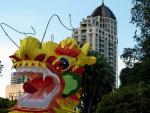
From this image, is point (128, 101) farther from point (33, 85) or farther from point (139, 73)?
point (33, 85)

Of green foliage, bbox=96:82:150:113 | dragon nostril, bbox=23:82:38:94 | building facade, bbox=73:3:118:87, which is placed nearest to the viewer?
dragon nostril, bbox=23:82:38:94

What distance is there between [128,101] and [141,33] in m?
12.5

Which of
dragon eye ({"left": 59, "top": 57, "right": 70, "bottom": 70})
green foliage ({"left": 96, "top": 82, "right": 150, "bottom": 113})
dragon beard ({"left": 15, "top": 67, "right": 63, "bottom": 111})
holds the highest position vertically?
dragon eye ({"left": 59, "top": 57, "right": 70, "bottom": 70})

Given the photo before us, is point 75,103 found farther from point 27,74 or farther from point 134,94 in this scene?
point 134,94

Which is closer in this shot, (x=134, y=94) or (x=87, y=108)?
(x=134, y=94)

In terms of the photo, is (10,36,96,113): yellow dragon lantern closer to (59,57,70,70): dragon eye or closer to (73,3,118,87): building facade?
(59,57,70,70): dragon eye

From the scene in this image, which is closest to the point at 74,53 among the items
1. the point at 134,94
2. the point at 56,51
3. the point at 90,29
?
the point at 56,51

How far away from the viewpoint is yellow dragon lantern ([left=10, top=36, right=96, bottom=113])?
18766mm

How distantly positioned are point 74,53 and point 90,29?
159 ft

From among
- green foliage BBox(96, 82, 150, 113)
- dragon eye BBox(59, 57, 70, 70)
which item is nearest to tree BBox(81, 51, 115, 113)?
green foliage BBox(96, 82, 150, 113)

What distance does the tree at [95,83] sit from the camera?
4809 cm

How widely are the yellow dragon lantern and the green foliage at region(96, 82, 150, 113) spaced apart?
34.5ft

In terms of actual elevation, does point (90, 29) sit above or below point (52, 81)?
above

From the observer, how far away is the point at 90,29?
6856 cm
